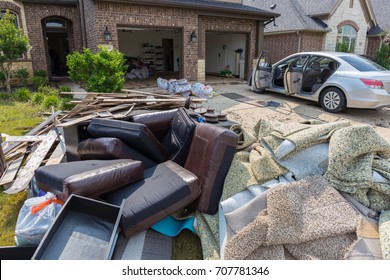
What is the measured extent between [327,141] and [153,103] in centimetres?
354

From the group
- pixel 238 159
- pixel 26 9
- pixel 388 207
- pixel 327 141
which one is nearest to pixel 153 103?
pixel 238 159

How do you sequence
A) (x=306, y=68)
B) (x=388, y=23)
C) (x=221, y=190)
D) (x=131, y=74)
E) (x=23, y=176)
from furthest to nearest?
(x=388, y=23) → (x=131, y=74) → (x=306, y=68) → (x=23, y=176) → (x=221, y=190)

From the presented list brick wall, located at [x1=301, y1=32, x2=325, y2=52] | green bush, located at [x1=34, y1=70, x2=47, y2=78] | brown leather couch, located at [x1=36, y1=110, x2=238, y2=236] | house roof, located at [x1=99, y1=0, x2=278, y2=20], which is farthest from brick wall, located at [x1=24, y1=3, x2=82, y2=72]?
→ brick wall, located at [x1=301, y1=32, x2=325, y2=52]

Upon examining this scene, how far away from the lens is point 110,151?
3.09 meters

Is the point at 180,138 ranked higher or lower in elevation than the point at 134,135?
lower

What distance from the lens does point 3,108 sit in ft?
25.2

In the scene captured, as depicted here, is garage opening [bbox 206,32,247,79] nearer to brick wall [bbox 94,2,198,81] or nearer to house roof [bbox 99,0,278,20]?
house roof [bbox 99,0,278,20]

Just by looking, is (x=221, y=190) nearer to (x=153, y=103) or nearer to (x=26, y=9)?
(x=153, y=103)

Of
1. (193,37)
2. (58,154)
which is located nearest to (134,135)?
(58,154)

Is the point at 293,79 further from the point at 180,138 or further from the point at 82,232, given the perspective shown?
the point at 82,232

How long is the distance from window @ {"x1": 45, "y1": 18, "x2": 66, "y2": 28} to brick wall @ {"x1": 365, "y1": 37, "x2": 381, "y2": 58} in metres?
21.1

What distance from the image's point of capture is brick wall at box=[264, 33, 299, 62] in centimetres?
1706

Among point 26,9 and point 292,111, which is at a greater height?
point 26,9

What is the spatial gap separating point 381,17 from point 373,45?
3108 millimetres
